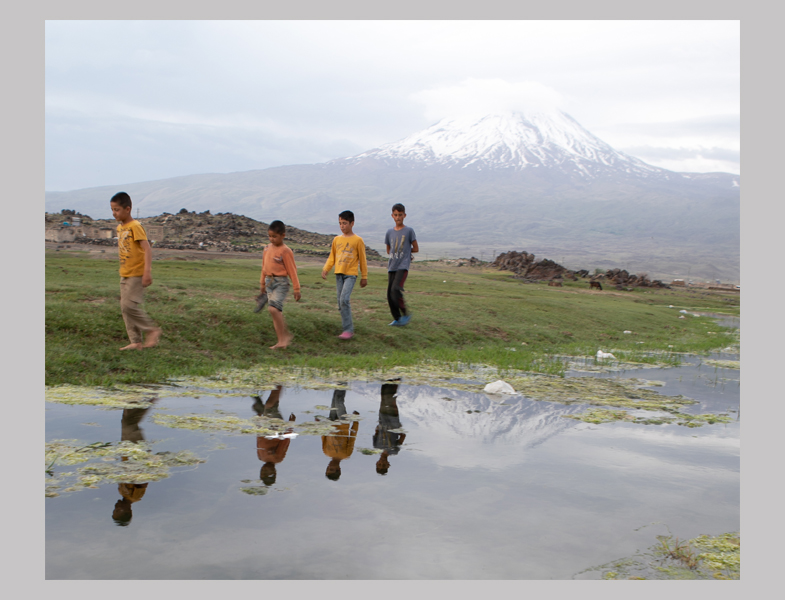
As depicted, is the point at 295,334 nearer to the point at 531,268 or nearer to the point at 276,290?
the point at 276,290

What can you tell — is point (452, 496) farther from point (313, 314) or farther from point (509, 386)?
point (313, 314)

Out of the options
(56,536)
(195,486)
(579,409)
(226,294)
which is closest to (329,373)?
(579,409)

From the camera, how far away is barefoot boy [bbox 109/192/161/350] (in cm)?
1038

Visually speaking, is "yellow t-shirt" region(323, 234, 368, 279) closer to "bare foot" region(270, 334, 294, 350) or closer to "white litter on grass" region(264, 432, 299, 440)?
"bare foot" region(270, 334, 294, 350)

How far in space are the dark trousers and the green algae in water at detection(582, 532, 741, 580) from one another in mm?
10524

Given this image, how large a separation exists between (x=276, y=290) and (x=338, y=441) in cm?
589

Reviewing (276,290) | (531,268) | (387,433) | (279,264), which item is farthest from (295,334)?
(531,268)

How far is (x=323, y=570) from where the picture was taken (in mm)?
4121

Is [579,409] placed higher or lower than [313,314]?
lower

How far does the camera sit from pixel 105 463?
565 cm

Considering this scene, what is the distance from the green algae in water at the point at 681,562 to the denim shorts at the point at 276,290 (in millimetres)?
8605

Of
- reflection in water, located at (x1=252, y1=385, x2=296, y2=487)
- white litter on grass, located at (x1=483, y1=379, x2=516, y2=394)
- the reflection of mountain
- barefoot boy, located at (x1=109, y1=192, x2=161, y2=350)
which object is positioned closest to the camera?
reflection in water, located at (x1=252, y1=385, x2=296, y2=487)

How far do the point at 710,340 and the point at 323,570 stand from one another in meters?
20.8

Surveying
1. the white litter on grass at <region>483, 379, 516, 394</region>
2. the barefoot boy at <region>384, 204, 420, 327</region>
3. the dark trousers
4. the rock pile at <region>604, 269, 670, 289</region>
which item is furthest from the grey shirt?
the rock pile at <region>604, 269, 670, 289</region>
